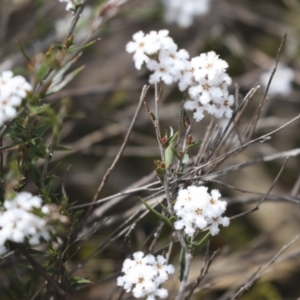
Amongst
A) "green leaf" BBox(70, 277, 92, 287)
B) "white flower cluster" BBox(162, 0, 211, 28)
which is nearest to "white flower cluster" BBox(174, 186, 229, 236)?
"green leaf" BBox(70, 277, 92, 287)

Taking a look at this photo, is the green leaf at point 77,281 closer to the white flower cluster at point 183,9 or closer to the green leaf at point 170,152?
the green leaf at point 170,152

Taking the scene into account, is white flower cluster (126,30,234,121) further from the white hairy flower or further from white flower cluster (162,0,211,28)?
white flower cluster (162,0,211,28)

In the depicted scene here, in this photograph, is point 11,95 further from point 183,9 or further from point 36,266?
point 183,9

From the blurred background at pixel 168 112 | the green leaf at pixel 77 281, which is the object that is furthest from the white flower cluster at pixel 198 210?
the blurred background at pixel 168 112

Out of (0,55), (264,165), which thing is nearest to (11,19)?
(0,55)

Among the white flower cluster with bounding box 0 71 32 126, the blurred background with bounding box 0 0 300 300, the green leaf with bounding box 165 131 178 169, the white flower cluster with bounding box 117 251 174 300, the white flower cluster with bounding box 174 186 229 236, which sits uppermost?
the blurred background with bounding box 0 0 300 300

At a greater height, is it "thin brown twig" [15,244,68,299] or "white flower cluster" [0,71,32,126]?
"white flower cluster" [0,71,32,126]
